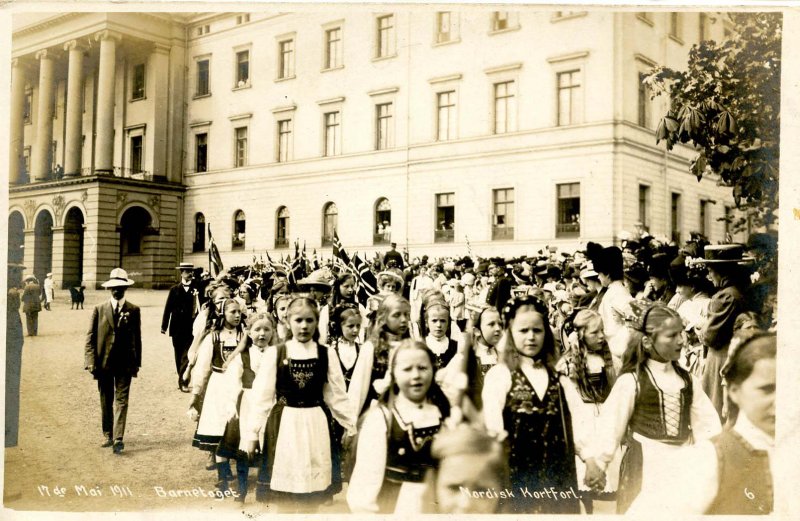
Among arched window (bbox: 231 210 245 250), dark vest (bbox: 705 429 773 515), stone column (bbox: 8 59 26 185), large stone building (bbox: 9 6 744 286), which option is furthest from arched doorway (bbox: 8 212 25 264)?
dark vest (bbox: 705 429 773 515)

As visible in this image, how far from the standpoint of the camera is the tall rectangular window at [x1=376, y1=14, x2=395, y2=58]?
518 centimetres

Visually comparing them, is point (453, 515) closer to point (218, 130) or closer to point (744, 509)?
point (744, 509)

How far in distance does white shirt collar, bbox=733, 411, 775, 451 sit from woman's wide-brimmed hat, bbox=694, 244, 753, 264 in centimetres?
117

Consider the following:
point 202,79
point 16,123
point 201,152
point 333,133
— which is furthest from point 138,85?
point 333,133

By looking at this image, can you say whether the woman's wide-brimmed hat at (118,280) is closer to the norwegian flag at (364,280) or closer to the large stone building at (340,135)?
the large stone building at (340,135)

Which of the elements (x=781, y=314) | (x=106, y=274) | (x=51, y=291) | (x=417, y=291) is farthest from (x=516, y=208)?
(x=51, y=291)

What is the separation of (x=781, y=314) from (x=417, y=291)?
284cm

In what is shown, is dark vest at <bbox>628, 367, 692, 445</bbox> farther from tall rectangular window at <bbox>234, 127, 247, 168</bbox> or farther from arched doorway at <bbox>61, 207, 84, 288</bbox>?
arched doorway at <bbox>61, 207, 84, 288</bbox>

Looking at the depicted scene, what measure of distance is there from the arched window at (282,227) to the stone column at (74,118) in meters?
1.96

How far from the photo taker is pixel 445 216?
223 inches

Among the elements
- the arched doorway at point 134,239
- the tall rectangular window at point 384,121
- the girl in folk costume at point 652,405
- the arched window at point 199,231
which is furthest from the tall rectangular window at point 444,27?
the arched doorway at point 134,239

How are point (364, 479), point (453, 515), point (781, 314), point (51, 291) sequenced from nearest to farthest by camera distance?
point (364, 479), point (453, 515), point (781, 314), point (51, 291)

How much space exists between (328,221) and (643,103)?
287 centimetres

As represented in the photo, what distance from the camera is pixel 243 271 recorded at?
19.4ft
